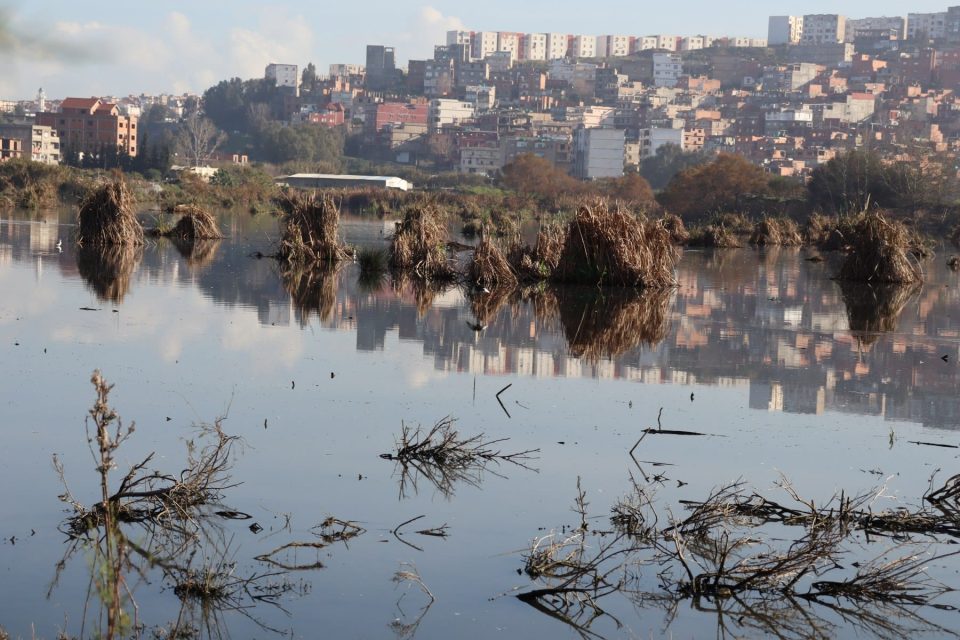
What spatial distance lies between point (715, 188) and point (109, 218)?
115 feet

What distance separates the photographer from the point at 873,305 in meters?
16.5

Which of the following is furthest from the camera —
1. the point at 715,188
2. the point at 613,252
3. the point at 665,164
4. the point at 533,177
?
the point at 665,164

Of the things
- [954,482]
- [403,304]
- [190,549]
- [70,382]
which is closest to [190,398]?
[70,382]

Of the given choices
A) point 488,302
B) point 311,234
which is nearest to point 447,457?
point 488,302

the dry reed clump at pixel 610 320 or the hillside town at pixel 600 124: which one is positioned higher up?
the hillside town at pixel 600 124

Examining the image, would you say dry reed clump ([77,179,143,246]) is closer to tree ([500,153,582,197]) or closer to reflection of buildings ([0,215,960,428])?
reflection of buildings ([0,215,960,428])

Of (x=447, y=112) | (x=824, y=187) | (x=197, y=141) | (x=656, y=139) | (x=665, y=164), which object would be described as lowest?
(x=824, y=187)

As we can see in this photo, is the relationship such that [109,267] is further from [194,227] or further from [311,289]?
[194,227]

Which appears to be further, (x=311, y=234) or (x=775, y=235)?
(x=775, y=235)

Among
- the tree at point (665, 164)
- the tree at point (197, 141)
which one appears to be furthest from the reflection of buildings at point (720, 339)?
the tree at point (665, 164)

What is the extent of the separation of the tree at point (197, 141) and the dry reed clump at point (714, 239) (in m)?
87.2

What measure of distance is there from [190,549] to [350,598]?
781 mm

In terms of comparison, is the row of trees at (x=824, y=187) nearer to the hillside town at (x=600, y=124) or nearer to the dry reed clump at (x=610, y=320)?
the dry reed clump at (x=610, y=320)

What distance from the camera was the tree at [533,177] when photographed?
82688 mm
